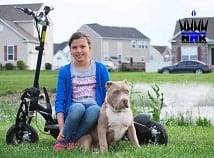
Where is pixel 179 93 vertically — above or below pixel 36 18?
below

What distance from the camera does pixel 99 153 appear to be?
205 inches

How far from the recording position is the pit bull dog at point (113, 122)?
513 centimetres

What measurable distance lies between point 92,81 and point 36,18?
1.04m

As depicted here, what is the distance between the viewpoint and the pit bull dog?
5133 millimetres

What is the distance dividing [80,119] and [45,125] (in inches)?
28.7

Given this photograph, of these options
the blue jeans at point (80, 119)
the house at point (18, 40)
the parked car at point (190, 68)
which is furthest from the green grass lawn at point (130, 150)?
the house at point (18, 40)

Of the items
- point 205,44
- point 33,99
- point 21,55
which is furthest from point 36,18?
point 21,55

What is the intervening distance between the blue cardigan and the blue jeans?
0.20 meters

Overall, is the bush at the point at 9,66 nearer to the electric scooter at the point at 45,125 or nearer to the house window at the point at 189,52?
the house window at the point at 189,52

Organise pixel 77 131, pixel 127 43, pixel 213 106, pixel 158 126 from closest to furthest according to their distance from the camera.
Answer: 1. pixel 77 131
2. pixel 158 126
3. pixel 213 106
4. pixel 127 43

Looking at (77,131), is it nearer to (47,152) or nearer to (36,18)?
(47,152)

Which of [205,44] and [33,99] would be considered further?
[205,44]

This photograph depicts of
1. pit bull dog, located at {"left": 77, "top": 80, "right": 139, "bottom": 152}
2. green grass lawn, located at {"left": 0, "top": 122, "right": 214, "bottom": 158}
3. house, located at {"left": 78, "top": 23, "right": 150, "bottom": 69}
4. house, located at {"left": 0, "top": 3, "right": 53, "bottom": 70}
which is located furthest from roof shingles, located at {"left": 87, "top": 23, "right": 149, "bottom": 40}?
pit bull dog, located at {"left": 77, "top": 80, "right": 139, "bottom": 152}

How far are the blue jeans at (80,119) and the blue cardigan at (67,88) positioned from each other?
0.20 metres
